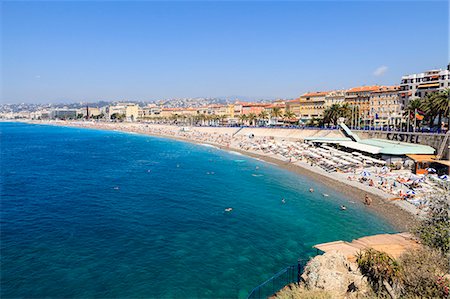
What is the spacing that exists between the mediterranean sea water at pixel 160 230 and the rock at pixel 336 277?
3.87 m

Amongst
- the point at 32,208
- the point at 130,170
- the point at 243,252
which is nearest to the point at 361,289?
the point at 243,252

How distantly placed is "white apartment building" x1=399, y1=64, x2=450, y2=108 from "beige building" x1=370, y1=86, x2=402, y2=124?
2.39 m

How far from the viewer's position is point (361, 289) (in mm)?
12695

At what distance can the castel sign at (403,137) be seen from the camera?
163ft

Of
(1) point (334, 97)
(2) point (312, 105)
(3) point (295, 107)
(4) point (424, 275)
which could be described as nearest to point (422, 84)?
(1) point (334, 97)

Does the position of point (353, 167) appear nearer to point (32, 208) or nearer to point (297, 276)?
point (297, 276)

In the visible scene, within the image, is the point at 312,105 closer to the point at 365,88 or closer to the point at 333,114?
the point at 365,88

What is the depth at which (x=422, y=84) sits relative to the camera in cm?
7419

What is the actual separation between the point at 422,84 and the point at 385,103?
→ 473 inches

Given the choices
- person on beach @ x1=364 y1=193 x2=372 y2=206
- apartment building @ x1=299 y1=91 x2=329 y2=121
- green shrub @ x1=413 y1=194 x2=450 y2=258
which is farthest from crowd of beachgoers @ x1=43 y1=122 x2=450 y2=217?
apartment building @ x1=299 y1=91 x2=329 y2=121

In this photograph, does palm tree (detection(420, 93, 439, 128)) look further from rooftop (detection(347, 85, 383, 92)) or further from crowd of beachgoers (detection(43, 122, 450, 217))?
rooftop (detection(347, 85, 383, 92))

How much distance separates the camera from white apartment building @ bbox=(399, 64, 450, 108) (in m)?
69.1

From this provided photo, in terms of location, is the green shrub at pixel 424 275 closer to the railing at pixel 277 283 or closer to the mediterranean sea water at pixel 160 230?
the railing at pixel 277 283

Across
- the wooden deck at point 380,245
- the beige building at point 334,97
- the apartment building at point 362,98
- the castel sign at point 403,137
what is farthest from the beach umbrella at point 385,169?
the beige building at point 334,97
